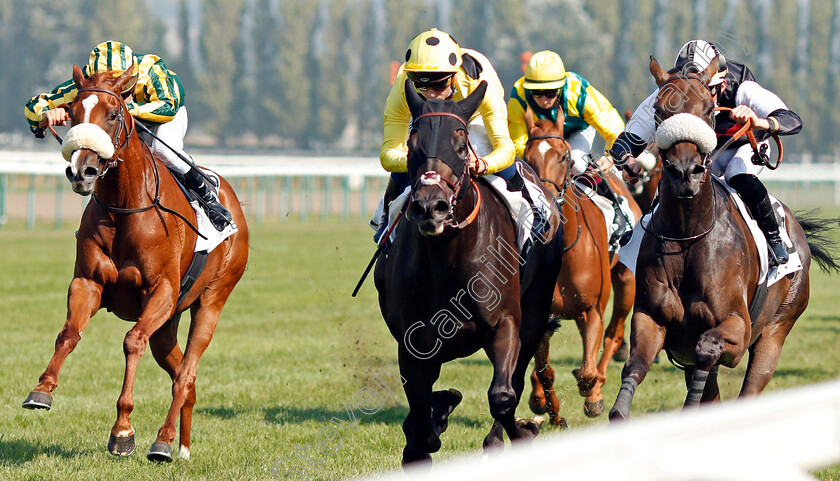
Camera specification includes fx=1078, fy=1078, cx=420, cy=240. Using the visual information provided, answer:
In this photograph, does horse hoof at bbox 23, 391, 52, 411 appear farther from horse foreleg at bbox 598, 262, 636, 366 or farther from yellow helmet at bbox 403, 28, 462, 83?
horse foreleg at bbox 598, 262, 636, 366

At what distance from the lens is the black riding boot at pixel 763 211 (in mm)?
5680

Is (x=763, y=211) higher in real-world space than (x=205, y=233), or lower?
higher

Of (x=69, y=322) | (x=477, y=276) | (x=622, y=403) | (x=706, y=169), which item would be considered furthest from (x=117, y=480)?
(x=706, y=169)

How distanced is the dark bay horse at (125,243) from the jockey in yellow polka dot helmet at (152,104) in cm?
27

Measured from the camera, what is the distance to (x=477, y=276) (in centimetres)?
491

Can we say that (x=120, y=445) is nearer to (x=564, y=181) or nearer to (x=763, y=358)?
(x=564, y=181)

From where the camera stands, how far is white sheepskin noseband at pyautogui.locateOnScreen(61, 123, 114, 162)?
17.4 ft

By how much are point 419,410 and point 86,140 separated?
6.89 feet

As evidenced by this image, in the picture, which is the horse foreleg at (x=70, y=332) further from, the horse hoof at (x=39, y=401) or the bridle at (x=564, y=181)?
the bridle at (x=564, y=181)

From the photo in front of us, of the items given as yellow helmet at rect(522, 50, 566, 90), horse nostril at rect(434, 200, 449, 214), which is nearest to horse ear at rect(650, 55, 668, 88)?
horse nostril at rect(434, 200, 449, 214)

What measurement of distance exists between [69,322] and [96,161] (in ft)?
2.68

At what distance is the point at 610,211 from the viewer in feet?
26.8

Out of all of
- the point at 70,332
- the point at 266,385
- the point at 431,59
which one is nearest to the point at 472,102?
the point at 431,59

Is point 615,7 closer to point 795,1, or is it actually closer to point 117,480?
point 795,1
